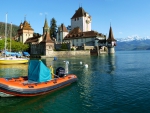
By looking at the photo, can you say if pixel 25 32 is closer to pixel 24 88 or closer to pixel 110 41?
pixel 110 41

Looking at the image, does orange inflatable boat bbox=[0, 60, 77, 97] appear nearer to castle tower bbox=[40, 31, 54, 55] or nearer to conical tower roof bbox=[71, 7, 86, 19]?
castle tower bbox=[40, 31, 54, 55]

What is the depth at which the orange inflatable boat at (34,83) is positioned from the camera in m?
18.8

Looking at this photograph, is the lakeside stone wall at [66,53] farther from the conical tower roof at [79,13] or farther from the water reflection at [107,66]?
the conical tower roof at [79,13]

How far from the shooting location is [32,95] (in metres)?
20.0

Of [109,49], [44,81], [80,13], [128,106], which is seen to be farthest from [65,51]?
[128,106]

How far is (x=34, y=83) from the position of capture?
69.1ft

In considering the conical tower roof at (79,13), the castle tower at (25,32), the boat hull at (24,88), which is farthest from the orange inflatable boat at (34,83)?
the conical tower roof at (79,13)

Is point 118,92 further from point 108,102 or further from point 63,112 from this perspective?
point 63,112

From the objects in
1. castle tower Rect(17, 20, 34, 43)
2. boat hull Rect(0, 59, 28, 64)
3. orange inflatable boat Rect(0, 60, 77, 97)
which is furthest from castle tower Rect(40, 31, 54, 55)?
orange inflatable boat Rect(0, 60, 77, 97)

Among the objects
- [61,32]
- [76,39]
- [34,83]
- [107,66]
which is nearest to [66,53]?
[76,39]

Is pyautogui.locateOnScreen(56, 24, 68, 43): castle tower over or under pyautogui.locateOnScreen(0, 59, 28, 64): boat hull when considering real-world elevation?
over

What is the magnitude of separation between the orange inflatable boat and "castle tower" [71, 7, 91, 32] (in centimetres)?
9600

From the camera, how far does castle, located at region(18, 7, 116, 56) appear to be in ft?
294

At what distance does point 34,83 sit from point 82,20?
10083 cm
